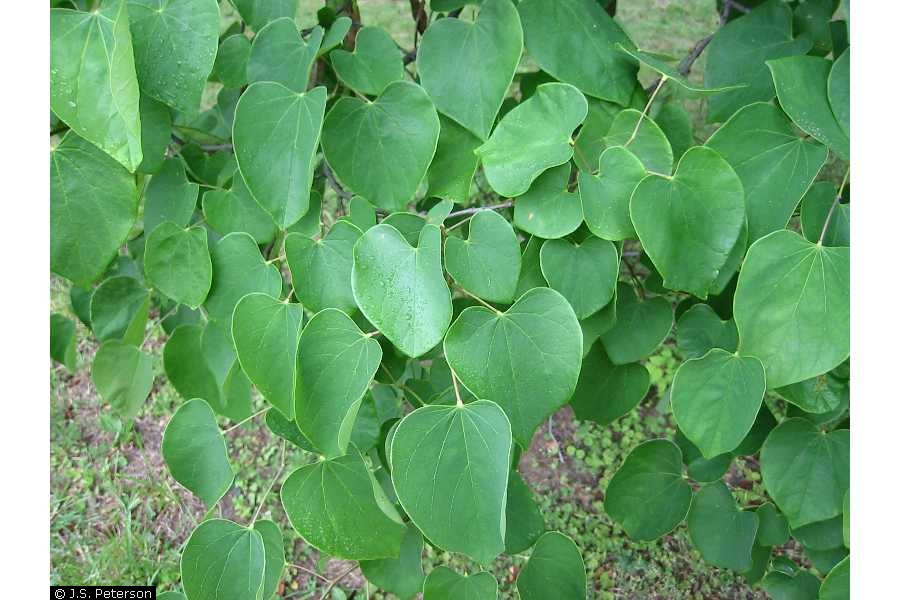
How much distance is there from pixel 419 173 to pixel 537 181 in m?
0.12

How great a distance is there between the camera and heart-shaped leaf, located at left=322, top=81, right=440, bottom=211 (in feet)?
2.37

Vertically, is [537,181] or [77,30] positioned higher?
[77,30]

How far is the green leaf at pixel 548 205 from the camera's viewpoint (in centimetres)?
69

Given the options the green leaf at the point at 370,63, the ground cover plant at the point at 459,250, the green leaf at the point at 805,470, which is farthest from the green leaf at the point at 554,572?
the green leaf at the point at 370,63

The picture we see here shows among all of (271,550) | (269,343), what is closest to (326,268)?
(269,343)

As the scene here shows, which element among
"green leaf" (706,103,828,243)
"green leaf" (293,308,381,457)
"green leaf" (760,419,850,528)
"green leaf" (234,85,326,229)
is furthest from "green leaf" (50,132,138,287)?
"green leaf" (760,419,850,528)

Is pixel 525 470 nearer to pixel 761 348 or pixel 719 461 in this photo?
pixel 719 461

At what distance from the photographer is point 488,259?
698 millimetres

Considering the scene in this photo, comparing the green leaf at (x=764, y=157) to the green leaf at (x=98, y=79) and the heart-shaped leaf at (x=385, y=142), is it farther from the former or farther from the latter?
the green leaf at (x=98, y=79)

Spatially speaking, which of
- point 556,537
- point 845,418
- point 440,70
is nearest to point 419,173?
point 440,70

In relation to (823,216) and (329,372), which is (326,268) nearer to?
(329,372)

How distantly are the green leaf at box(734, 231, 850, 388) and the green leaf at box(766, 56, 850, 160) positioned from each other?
0.09 metres

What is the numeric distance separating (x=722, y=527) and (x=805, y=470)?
0.17m
